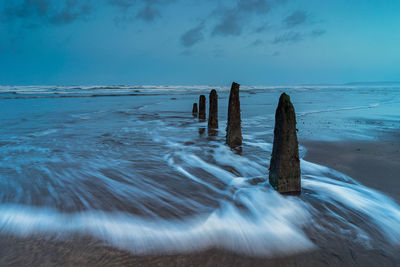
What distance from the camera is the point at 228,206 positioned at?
3699 millimetres

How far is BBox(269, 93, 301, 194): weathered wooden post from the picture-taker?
403 centimetres

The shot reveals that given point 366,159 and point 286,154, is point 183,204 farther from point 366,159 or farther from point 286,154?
point 366,159

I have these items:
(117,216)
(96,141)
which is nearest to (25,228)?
(117,216)

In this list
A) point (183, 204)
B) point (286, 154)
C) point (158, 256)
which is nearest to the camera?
point (158, 256)

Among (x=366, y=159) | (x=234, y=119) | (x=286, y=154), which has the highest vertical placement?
(x=234, y=119)

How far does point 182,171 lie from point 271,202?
2.09m

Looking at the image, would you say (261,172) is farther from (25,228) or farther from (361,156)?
(25,228)

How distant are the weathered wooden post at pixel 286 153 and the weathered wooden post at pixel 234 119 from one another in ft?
11.6

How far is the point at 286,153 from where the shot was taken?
13.2 ft

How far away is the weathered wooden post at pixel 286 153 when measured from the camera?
4.03 m

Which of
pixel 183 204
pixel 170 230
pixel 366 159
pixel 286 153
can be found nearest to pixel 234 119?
pixel 366 159

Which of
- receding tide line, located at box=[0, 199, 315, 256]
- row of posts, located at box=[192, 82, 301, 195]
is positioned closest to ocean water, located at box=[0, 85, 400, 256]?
receding tide line, located at box=[0, 199, 315, 256]

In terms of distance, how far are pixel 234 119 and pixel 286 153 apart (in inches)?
149

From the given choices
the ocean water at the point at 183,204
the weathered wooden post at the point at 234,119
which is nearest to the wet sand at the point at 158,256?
the ocean water at the point at 183,204
